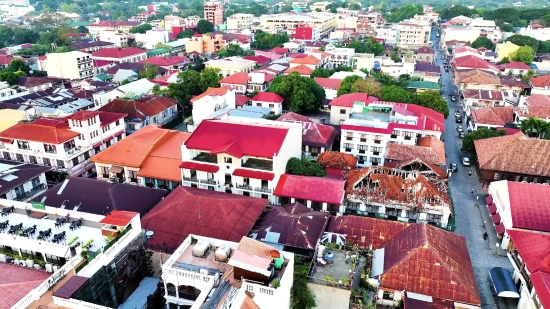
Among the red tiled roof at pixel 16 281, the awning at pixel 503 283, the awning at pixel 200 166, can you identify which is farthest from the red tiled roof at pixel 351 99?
the red tiled roof at pixel 16 281

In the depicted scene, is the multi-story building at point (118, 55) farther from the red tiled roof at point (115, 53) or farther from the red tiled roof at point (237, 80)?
the red tiled roof at point (237, 80)

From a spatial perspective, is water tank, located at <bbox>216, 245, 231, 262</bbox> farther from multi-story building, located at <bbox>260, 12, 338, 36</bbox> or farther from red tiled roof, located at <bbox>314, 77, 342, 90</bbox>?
multi-story building, located at <bbox>260, 12, 338, 36</bbox>

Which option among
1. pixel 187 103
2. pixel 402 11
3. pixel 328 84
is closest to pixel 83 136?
pixel 187 103

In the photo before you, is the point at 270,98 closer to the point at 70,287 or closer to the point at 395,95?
the point at 395,95

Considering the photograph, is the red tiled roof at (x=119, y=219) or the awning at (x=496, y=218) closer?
the red tiled roof at (x=119, y=219)

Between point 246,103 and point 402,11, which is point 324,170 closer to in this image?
point 246,103
